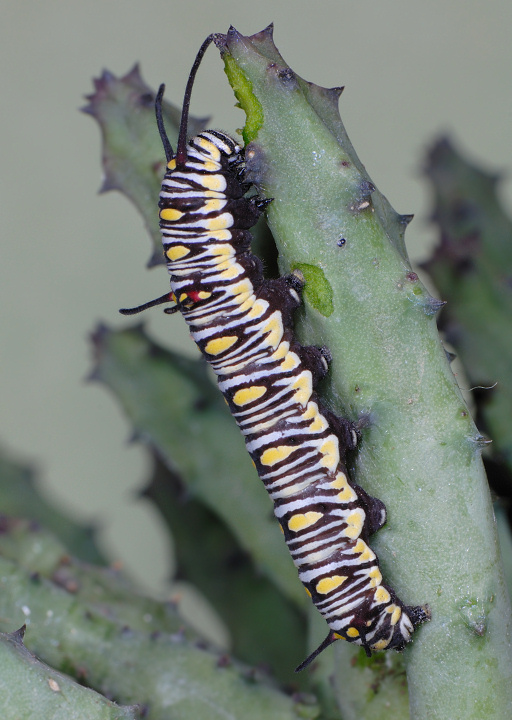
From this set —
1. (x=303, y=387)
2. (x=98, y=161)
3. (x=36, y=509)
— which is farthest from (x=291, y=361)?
(x=98, y=161)

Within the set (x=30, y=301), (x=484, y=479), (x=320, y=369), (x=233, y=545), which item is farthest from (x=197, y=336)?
(x=30, y=301)

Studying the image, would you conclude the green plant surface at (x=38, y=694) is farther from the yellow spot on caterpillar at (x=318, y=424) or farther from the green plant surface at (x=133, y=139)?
the green plant surface at (x=133, y=139)

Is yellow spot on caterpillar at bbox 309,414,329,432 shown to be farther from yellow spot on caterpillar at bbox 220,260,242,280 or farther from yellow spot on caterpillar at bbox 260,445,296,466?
yellow spot on caterpillar at bbox 220,260,242,280

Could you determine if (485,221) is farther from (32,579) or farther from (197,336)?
(32,579)

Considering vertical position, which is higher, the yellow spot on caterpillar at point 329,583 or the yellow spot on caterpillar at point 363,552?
the yellow spot on caterpillar at point 363,552

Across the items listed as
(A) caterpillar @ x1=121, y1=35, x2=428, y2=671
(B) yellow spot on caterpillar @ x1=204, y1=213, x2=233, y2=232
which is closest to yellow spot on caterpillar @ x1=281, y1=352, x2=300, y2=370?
(A) caterpillar @ x1=121, y1=35, x2=428, y2=671

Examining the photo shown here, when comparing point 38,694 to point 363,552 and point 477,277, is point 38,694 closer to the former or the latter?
point 363,552

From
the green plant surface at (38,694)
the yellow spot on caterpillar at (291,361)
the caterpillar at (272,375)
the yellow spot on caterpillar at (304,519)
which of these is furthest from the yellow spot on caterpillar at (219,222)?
the green plant surface at (38,694)

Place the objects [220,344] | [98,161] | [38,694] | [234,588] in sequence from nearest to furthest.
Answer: [38,694] < [220,344] < [234,588] < [98,161]
